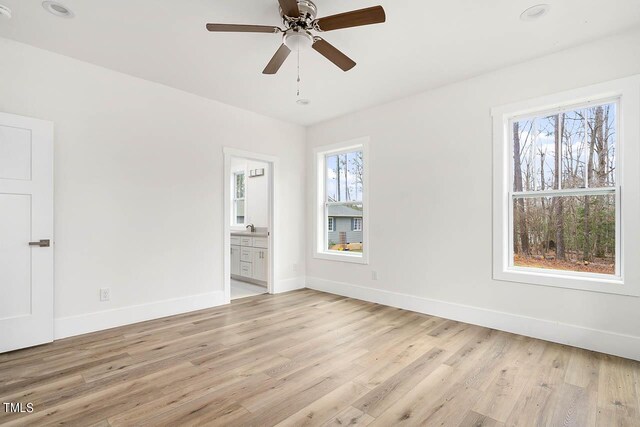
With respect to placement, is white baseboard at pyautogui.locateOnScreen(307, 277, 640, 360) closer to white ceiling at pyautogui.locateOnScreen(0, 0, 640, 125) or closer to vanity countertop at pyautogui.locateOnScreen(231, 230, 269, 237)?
vanity countertop at pyautogui.locateOnScreen(231, 230, 269, 237)

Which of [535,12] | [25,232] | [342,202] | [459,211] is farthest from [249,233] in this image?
[535,12]

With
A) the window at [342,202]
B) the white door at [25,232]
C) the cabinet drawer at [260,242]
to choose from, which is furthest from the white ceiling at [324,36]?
the cabinet drawer at [260,242]

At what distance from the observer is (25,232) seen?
2840mm

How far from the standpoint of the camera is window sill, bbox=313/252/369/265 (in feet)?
15.1

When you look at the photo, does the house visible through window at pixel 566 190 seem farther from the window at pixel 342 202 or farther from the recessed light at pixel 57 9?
the recessed light at pixel 57 9

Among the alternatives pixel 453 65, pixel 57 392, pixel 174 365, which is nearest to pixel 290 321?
pixel 174 365

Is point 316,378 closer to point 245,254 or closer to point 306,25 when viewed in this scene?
point 306,25

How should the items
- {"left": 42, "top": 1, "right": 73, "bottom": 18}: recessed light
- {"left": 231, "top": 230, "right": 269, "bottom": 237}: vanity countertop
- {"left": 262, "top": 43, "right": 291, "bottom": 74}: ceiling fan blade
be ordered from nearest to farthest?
1. {"left": 42, "top": 1, "right": 73, "bottom": 18}: recessed light
2. {"left": 262, "top": 43, "right": 291, "bottom": 74}: ceiling fan blade
3. {"left": 231, "top": 230, "right": 269, "bottom": 237}: vanity countertop

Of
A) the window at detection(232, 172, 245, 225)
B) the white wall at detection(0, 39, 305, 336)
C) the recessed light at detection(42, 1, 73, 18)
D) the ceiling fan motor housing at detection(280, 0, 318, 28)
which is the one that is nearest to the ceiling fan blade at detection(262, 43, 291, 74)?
the ceiling fan motor housing at detection(280, 0, 318, 28)

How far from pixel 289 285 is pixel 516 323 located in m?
3.18

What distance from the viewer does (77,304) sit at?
3.18 metres

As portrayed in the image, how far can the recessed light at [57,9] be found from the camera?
2.34 m

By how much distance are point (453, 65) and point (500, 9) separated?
87 cm

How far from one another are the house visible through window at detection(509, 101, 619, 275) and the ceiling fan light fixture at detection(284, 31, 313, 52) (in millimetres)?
2406
